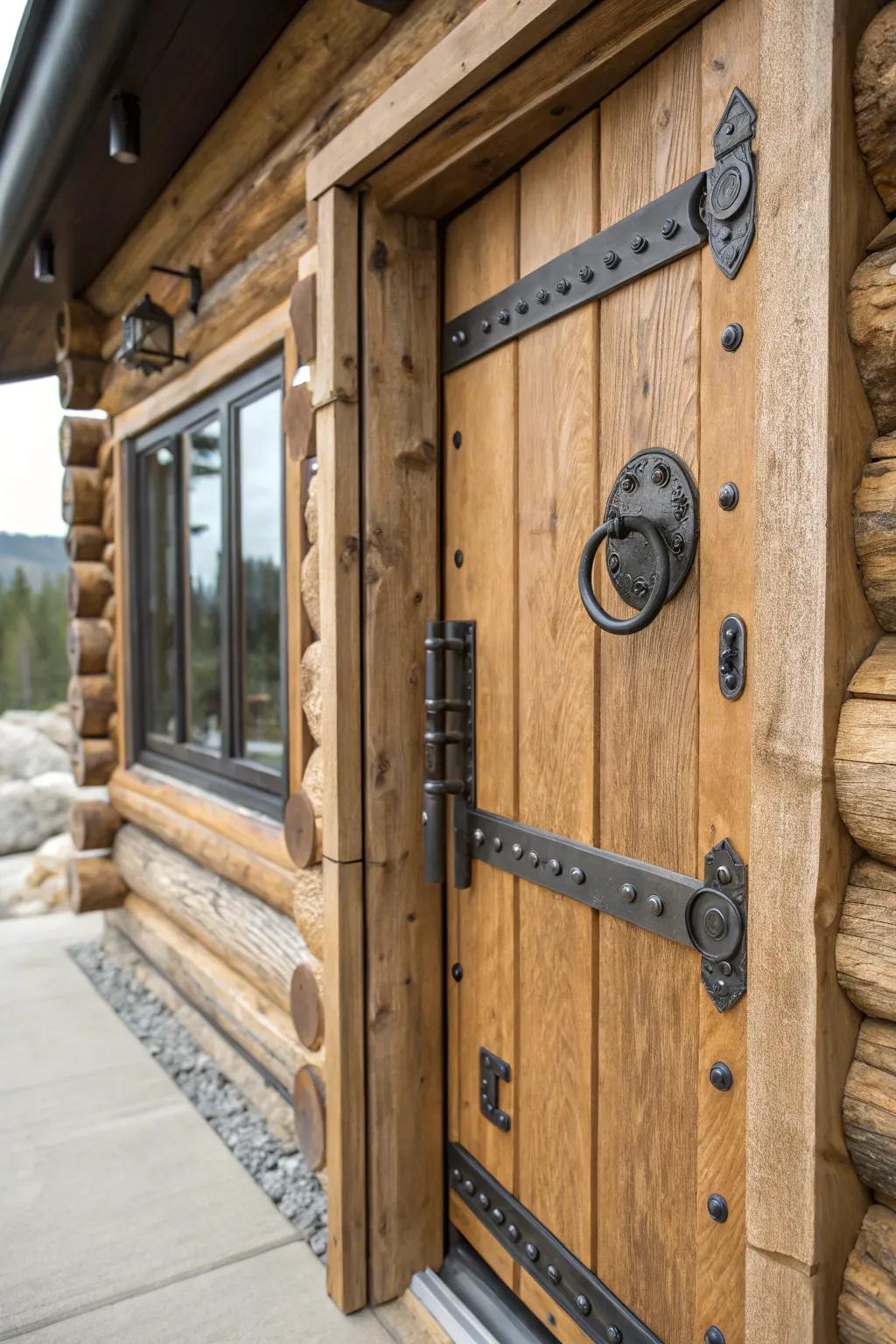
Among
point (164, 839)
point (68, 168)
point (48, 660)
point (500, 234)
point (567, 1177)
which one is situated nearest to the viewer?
point (567, 1177)

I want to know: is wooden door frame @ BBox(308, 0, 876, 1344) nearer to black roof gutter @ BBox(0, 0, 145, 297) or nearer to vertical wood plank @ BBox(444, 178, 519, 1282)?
vertical wood plank @ BBox(444, 178, 519, 1282)

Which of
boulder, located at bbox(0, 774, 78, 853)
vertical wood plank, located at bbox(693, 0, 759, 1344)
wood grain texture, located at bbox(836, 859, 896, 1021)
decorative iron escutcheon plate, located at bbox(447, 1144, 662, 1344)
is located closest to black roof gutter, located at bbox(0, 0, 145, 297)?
vertical wood plank, located at bbox(693, 0, 759, 1344)

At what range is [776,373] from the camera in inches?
35.4

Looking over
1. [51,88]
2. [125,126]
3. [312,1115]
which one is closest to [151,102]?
[125,126]

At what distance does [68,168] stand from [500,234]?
5.14 feet

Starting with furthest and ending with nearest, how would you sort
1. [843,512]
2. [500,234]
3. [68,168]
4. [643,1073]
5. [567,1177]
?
[68,168] → [500,234] → [567,1177] → [643,1073] → [843,512]

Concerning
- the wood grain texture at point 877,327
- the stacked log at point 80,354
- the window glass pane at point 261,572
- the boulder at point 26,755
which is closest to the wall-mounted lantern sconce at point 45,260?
the stacked log at point 80,354

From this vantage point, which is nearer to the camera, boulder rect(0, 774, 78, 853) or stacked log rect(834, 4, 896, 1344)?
stacked log rect(834, 4, 896, 1344)

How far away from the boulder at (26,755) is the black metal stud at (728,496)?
24.3ft

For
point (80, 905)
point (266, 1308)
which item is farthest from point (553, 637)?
point (80, 905)

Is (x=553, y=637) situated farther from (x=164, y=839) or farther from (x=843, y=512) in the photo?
(x=164, y=839)

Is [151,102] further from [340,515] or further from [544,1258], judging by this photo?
[544,1258]

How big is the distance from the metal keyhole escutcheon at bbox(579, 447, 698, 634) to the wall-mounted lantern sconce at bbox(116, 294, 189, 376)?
2310 mm

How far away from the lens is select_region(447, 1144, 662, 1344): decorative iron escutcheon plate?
133 cm
